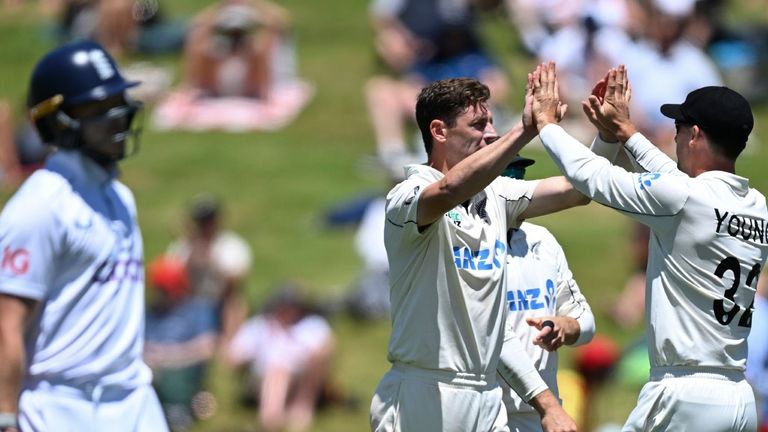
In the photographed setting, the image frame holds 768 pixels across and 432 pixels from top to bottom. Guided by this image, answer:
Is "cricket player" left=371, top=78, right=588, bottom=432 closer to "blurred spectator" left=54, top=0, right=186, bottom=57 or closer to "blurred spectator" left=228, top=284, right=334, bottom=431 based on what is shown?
"blurred spectator" left=228, top=284, right=334, bottom=431

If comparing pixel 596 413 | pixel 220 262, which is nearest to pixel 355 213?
pixel 220 262

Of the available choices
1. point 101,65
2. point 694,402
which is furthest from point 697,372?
point 101,65

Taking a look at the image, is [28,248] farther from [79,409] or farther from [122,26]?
[122,26]

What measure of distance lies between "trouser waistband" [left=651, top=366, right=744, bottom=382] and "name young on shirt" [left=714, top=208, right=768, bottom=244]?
20.2 inches

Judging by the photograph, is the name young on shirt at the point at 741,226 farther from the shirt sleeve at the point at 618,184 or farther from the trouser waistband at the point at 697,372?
the trouser waistband at the point at 697,372

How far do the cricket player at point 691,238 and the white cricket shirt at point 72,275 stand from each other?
192cm

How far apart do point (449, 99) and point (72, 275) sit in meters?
1.73

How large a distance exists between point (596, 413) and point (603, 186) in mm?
6098

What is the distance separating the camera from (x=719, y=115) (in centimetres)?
515

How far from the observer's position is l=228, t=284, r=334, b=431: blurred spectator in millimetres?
11625

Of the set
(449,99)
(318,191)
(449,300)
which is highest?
(449,99)

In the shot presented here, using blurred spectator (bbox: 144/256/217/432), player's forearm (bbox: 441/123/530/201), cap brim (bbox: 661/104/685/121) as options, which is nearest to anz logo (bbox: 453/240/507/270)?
player's forearm (bbox: 441/123/530/201)

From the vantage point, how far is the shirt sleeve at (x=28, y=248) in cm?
537

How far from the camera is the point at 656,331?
5.22 m
